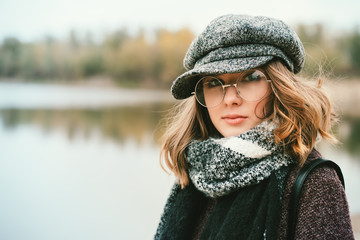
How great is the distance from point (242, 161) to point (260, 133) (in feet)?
0.40

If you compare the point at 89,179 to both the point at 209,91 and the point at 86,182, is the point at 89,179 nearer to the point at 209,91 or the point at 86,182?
the point at 86,182

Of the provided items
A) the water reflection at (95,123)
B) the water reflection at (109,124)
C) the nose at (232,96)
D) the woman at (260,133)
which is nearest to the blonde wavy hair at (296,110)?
the woman at (260,133)

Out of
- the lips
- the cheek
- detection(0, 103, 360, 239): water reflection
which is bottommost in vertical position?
detection(0, 103, 360, 239): water reflection

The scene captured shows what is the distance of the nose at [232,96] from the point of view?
→ 1313 mm

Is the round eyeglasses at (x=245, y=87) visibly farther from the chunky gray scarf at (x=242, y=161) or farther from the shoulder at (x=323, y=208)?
the shoulder at (x=323, y=208)

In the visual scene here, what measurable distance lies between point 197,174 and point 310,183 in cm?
48

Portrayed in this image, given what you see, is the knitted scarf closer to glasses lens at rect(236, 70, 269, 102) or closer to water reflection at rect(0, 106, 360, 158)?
glasses lens at rect(236, 70, 269, 102)

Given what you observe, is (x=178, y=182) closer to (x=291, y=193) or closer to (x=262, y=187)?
(x=262, y=187)

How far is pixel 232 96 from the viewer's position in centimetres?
132

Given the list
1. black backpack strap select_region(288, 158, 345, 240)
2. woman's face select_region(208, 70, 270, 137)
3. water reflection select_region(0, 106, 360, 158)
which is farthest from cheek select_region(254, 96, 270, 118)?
water reflection select_region(0, 106, 360, 158)

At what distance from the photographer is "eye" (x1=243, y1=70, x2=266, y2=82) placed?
126 cm

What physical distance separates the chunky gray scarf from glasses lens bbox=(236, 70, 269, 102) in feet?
0.36

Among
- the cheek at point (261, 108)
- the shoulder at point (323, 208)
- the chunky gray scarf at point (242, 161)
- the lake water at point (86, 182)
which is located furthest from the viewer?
the lake water at point (86, 182)

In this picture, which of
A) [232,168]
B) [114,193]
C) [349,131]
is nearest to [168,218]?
[232,168]
